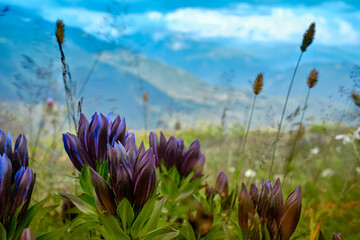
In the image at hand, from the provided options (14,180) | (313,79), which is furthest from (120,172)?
(313,79)

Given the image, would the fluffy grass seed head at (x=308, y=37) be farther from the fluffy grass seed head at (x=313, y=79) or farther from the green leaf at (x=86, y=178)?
the green leaf at (x=86, y=178)

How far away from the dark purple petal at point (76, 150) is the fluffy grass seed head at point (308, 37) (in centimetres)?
131

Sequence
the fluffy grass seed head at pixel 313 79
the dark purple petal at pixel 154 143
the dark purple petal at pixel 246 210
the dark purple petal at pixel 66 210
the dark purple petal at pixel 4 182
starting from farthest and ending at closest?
the fluffy grass seed head at pixel 313 79, the dark purple petal at pixel 66 210, the dark purple petal at pixel 154 143, the dark purple petal at pixel 246 210, the dark purple petal at pixel 4 182

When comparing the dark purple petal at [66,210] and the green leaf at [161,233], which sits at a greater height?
the green leaf at [161,233]

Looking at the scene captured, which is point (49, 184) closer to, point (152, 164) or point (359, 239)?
point (359, 239)

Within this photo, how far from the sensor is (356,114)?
2.38 m

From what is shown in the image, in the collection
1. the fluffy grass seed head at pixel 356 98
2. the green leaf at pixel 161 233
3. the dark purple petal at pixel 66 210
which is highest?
the fluffy grass seed head at pixel 356 98

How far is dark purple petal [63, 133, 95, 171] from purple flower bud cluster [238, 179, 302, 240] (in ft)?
1.30

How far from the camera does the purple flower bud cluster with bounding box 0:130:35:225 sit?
29.7 inches

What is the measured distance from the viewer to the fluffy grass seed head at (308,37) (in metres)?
1.83

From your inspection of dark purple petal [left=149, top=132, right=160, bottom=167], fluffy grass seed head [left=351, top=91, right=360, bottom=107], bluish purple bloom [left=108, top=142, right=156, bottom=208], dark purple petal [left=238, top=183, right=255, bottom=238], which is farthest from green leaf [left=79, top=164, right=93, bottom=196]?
fluffy grass seed head [left=351, top=91, right=360, bottom=107]

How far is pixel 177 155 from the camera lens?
1155mm

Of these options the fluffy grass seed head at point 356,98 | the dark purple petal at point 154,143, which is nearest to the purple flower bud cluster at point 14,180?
the dark purple petal at point 154,143

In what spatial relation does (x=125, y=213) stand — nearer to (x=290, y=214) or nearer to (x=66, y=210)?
(x=290, y=214)
